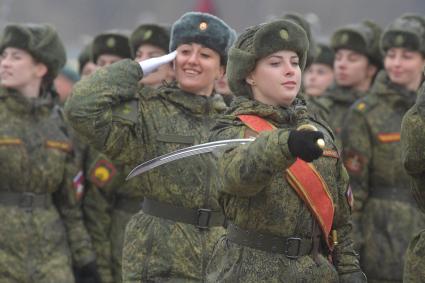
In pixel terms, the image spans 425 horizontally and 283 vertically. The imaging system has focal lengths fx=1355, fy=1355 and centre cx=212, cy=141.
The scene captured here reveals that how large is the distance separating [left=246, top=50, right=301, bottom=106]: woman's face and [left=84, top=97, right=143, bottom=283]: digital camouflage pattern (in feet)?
13.2

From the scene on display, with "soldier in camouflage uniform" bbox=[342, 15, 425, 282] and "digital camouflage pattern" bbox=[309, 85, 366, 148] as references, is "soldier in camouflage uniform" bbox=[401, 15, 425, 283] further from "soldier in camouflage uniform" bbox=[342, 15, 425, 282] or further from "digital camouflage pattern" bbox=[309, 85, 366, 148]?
"digital camouflage pattern" bbox=[309, 85, 366, 148]

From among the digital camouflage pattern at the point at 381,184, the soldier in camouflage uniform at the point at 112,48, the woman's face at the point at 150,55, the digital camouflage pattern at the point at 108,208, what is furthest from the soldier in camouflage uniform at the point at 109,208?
the digital camouflage pattern at the point at 381,184

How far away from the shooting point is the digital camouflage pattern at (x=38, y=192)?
33.5 ft

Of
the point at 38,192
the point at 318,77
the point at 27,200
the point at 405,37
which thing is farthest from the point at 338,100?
the point at 27,200

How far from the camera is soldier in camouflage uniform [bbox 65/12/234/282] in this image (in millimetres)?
8898

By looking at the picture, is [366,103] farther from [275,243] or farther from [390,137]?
[275,243]

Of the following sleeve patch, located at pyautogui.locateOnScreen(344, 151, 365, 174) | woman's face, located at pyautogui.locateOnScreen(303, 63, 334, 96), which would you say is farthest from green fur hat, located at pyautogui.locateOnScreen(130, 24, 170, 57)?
woman's face, located at pyautogui.locateOnScreen(303, 63, 334, 96)

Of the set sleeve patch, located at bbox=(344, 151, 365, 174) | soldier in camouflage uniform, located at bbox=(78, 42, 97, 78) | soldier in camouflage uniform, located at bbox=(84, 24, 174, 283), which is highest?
soldier in camouflage uniform, located at bbox=(78, 42, 97, 78)

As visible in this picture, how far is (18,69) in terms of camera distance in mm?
10727

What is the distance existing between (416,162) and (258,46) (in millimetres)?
1249

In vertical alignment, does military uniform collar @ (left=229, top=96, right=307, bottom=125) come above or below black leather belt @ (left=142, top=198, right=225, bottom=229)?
above

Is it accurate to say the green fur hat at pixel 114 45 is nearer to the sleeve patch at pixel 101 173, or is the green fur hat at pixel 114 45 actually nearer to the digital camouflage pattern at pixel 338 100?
the sleeve patch at pixel 101 173

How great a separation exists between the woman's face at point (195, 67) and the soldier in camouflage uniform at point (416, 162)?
5.27ft

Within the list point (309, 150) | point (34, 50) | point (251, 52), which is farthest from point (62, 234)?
point (309, 150)
